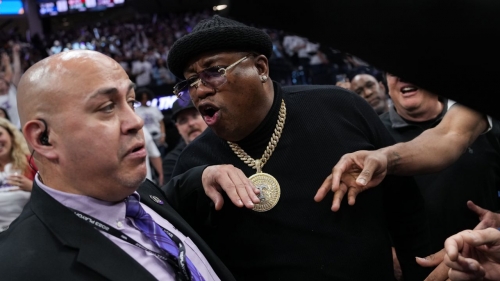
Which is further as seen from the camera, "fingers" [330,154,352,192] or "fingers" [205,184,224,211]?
"fingers" [205,184,224,211]

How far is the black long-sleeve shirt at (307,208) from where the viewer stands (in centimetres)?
193

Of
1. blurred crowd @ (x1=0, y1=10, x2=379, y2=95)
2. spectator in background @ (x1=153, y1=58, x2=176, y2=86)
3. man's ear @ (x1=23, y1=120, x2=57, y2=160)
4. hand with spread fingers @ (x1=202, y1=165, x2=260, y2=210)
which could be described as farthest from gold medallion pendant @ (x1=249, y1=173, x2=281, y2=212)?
spectator in background @ (x1=153, y1=58, x2=176, y2=86)

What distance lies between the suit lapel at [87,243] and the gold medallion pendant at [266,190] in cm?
56

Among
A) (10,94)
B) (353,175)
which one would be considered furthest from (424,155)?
(10,94)

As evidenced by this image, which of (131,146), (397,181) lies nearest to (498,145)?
(397,181)

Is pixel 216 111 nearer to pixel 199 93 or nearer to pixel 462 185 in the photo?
pixel 199 93

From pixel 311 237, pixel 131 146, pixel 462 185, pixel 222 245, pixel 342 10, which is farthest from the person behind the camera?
pixel 462 185

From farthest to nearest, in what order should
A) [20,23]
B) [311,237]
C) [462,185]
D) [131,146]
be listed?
[20,23], [462,185], [311,237], [131,146]

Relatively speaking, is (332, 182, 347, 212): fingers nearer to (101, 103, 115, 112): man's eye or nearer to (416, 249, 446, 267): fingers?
(416, 249, 446, 267): fingers

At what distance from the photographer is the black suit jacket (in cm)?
139

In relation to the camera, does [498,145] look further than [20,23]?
No

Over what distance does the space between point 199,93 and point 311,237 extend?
2.22 ft

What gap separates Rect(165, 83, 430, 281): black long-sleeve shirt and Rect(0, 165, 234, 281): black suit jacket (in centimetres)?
54

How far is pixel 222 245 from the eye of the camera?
205cm
